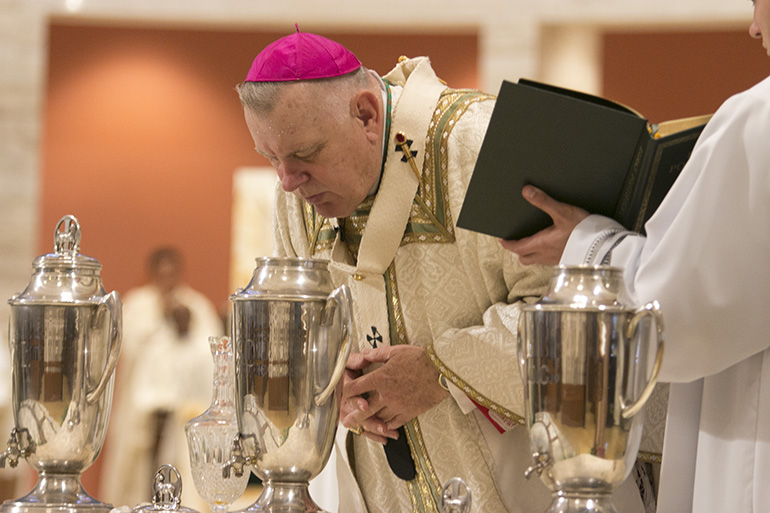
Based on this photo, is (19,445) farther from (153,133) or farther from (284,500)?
(153,133)

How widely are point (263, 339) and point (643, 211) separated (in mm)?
794

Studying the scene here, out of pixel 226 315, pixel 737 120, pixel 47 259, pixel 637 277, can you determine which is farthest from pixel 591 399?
pixel 226 315

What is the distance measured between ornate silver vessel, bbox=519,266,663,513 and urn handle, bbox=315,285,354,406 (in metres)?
0.35

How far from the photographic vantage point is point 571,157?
80.4 inches

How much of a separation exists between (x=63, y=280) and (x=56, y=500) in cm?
42

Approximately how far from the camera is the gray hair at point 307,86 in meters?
2.55

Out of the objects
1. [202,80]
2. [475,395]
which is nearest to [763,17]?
[475,395]

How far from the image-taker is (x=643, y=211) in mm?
2145

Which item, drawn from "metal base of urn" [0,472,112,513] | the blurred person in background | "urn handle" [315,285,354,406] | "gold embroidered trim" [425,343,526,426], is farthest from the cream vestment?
the blurred person in background

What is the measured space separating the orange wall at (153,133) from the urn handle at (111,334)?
24.9 feet

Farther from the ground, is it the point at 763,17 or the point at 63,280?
the point at 763,17

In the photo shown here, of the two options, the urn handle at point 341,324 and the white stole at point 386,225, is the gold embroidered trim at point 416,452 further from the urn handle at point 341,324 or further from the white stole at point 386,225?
the urn handle at point 341,324

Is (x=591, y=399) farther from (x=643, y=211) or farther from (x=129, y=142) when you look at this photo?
(x=129, y=142)

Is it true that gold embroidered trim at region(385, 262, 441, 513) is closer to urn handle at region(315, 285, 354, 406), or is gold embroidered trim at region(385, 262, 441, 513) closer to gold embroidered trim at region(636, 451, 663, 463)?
gold embroidered trim at region(636, 451, 663, 463)
